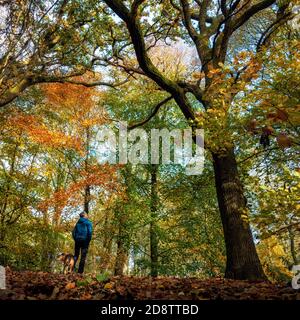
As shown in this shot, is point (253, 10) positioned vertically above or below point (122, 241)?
above

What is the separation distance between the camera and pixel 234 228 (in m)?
7.42

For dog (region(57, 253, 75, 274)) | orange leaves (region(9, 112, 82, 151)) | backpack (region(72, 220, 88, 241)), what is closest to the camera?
backpack (region(72, 220, 88, 241))

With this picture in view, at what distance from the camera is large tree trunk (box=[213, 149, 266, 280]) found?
23.3 ft

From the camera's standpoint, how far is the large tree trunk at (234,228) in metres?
7.11

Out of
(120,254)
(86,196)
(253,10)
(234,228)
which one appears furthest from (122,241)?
(253,10)

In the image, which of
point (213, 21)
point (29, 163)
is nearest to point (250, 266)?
point (213, 21)

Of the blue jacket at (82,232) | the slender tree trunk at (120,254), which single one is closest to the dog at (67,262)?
the blue jacket at (82,232)

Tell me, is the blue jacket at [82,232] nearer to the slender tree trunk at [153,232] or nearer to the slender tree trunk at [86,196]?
the slender tree trunk at [153,232]

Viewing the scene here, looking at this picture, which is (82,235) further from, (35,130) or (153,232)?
(153,232)

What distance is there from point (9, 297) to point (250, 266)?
15.3 feet

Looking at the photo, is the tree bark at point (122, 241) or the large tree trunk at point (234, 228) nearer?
the large tree trunk at point (234, 228)

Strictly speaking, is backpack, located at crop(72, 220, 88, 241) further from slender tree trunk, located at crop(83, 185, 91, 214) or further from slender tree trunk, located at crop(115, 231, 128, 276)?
slender tree trunk, located at crop(115, 231, 128, 276)

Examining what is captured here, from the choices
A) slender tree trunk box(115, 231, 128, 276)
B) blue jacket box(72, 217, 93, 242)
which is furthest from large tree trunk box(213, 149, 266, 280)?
slender tree trunk box(115, 231, 128, 276)

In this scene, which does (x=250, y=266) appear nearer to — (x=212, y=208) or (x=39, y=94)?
(x=212, y=208)
